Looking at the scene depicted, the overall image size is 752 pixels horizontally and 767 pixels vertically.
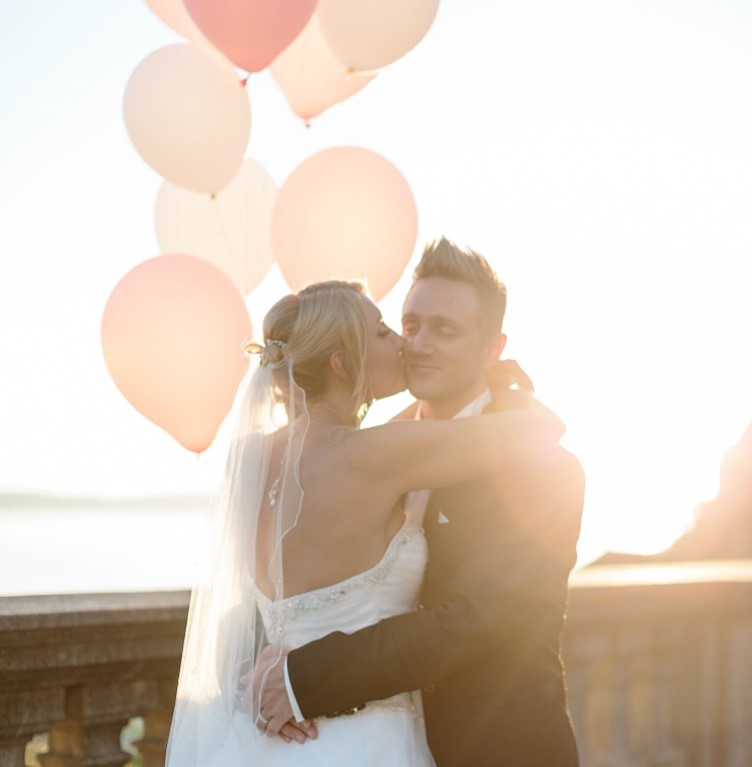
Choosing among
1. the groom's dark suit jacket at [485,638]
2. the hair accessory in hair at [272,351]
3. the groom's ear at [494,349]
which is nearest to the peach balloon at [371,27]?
the groom's ear at [494,349]

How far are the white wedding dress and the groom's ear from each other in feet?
2.25

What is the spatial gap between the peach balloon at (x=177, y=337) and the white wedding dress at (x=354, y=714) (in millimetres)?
1727

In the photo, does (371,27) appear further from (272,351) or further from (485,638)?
(485,638)

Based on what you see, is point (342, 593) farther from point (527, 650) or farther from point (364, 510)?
point (527, 650)

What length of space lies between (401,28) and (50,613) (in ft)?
9.77

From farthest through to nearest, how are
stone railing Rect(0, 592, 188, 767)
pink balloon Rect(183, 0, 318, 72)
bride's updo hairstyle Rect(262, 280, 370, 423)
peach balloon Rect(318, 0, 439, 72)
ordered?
peach balloon Rect(318, 0, 439, 72), pink balloon Rect(183, 0, 318, 72), bride's updo hairstyle Rect(262, 280, 370, 423), stone railing Rect(0, 592, 188, 767)

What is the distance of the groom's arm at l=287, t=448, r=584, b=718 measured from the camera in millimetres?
2797

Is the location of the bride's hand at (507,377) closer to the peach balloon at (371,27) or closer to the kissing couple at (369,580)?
the kissing couple at (369,580)

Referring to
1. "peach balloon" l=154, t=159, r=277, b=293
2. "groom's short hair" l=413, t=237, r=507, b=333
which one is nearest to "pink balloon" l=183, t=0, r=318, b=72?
"peach balloon" l=154, t=159, r=277, b=293

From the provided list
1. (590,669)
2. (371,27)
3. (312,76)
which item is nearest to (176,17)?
(312,76)

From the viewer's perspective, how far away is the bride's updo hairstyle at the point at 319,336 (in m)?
3.14

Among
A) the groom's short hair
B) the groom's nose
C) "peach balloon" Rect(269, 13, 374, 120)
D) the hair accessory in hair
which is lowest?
the hair accessory in hair

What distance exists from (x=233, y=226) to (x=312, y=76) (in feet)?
3.06

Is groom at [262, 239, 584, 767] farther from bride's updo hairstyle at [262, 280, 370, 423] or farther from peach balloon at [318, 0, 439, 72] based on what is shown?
peach balloon at [318, 0, 439, 72]
